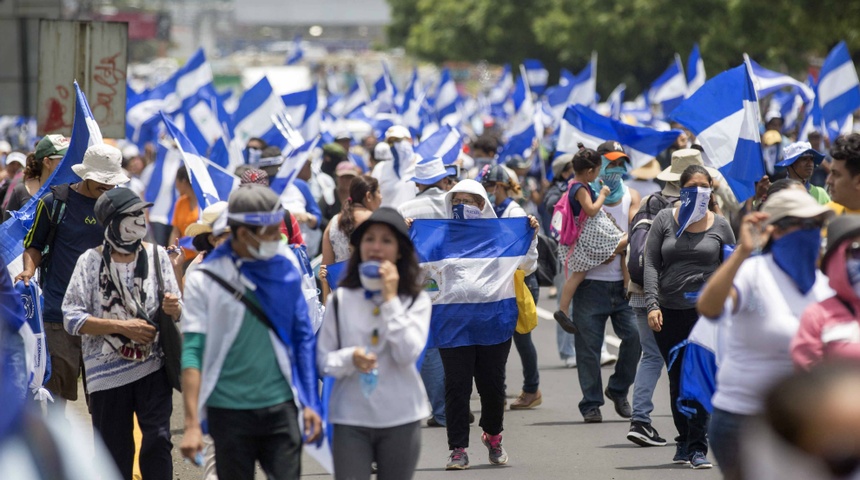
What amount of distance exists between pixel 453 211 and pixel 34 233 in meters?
2.51

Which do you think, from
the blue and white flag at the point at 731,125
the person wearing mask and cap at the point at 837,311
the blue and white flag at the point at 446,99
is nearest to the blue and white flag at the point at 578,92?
the blue and white flag at the point at 446,99

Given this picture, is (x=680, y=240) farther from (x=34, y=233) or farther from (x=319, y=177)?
(x=319, y=177)

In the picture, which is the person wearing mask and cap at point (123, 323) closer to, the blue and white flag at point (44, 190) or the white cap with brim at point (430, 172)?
the blue and white flag at point (44, 190)

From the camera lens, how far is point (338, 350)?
17.5ft

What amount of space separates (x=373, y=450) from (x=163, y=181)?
12264 mm

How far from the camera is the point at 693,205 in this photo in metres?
7.60

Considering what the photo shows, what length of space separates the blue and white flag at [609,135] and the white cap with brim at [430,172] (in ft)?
11.3

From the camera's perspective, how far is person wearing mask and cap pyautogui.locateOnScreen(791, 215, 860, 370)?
15.8 ft

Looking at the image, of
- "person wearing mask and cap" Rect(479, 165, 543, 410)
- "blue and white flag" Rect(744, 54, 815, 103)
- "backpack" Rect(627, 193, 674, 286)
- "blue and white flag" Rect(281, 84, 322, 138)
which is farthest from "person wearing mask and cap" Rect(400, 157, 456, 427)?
"blue and white flag" Rect(281, 84, 322, 138)

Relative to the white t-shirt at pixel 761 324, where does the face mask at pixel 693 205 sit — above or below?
above

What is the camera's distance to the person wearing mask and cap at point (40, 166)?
8.83m

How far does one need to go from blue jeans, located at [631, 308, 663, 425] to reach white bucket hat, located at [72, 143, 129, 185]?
10.7 ft

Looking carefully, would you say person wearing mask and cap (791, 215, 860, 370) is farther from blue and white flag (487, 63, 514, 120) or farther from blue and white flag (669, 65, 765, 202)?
blue and white flag (487, 63, 514, 120)

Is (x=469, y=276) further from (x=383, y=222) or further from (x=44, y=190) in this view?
(x=383, y=222)
